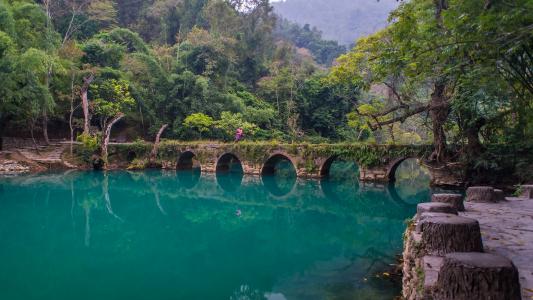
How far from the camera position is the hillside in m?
101

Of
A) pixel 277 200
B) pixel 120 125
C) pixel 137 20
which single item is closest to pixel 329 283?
pixel 277 200

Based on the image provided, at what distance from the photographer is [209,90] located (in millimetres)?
29766

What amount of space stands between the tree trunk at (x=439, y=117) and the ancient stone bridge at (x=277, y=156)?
2.91ft

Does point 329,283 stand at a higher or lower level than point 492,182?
lower

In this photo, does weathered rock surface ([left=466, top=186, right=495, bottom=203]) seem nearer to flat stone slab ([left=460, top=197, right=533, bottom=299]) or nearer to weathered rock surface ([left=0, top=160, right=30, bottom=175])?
flat stone slab ([left=460, top=197, right=533, bottom=299])

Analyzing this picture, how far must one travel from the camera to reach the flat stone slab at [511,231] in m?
3.18

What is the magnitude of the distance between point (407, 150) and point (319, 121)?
16360 mm

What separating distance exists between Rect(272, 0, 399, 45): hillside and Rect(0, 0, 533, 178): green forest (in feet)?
202

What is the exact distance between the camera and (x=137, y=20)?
137 feet

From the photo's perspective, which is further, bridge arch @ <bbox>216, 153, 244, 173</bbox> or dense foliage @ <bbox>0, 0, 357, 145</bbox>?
bridge arch @ <bbox>216, 153, 244, 173</bbox>

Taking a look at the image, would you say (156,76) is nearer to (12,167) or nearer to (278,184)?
(12,167)

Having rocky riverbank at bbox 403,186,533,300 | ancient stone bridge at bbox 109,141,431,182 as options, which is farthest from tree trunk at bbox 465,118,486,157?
rocky riverbank at bbox 403,186,533,300

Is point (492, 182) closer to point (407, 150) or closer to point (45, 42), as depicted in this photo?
point (407, 150)

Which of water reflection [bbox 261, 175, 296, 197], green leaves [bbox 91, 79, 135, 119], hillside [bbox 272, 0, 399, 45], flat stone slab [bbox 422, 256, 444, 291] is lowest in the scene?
water reflection [bbox 261, 175, 296, 197]
